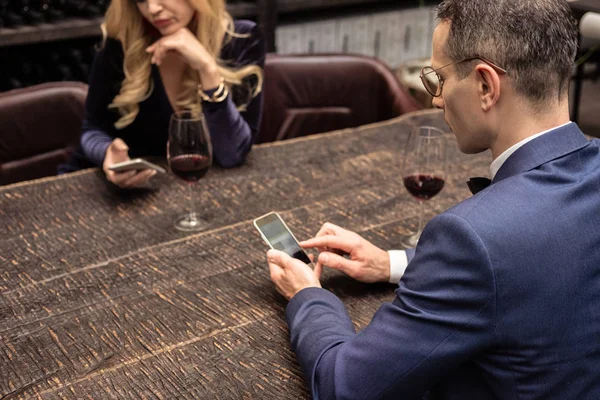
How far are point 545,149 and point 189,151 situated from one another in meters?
0.87

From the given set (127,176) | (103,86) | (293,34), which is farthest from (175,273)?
(293,34)

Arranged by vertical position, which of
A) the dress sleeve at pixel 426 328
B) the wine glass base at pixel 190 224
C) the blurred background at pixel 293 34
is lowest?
the blurred background at pixel 293 34

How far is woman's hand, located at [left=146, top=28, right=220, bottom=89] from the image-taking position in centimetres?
193

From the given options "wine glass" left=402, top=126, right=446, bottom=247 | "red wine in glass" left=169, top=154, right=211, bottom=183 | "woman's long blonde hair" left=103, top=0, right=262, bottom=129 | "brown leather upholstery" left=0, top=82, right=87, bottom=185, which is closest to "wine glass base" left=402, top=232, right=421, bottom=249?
"wine glass" left=402, top=126, right=446, bottom=247

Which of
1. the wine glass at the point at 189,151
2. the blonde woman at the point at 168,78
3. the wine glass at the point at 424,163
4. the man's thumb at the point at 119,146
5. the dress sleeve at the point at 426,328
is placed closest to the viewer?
the dress sleeve at the point at 426,328

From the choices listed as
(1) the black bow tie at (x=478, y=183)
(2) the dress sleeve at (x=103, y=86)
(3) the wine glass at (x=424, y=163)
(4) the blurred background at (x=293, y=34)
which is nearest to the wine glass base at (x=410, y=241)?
(3) the wine glass at (x=424, y=163)

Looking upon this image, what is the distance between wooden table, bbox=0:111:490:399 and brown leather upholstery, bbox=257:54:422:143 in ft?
1.97

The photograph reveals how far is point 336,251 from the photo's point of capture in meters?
1.41

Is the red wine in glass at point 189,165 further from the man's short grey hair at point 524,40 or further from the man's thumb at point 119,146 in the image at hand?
the man's short grey hair at point 524,40

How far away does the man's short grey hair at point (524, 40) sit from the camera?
3.11 feet

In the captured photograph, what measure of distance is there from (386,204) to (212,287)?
0.54 meters

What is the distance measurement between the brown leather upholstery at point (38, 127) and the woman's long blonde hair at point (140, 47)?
0.28 metres

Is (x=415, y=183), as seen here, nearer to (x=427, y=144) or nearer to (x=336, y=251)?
(x=427, y=144)

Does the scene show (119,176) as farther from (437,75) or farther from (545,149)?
(545,149)
